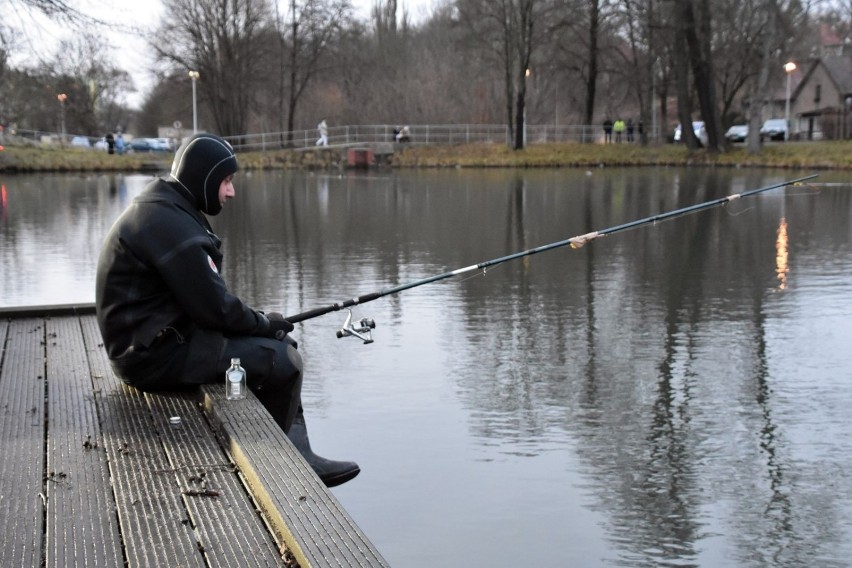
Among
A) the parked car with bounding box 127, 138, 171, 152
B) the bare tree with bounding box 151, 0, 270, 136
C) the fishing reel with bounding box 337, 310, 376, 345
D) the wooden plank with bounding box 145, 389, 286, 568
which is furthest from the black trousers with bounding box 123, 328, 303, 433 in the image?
the parked car with bounding box 127, 138, 171, 152

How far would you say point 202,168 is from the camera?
16.0ft

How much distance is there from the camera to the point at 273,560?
3.15 meters

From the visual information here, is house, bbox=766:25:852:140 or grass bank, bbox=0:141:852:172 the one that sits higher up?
house, bbox=766:25:852:140

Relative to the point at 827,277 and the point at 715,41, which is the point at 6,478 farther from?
the point at 715,41

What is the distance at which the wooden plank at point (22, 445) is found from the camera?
3.28 meters

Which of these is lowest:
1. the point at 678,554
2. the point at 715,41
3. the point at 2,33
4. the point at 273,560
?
the point at 678,554

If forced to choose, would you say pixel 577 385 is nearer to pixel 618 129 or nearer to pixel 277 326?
pixel 277 326

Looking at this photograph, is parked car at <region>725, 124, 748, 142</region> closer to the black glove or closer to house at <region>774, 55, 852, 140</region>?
house at <region>774, 55, 852, 140</region>

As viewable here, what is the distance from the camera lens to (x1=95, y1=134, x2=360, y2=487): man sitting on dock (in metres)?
4.61

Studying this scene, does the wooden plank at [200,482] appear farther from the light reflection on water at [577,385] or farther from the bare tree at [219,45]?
the bare tree at [219,45]

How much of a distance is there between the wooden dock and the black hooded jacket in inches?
11.7

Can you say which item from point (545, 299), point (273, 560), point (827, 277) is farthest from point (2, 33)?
point (273, 560)

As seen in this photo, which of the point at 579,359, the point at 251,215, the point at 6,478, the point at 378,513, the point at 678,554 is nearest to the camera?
the point at 6,478

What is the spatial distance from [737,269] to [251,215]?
10778 millimetres
